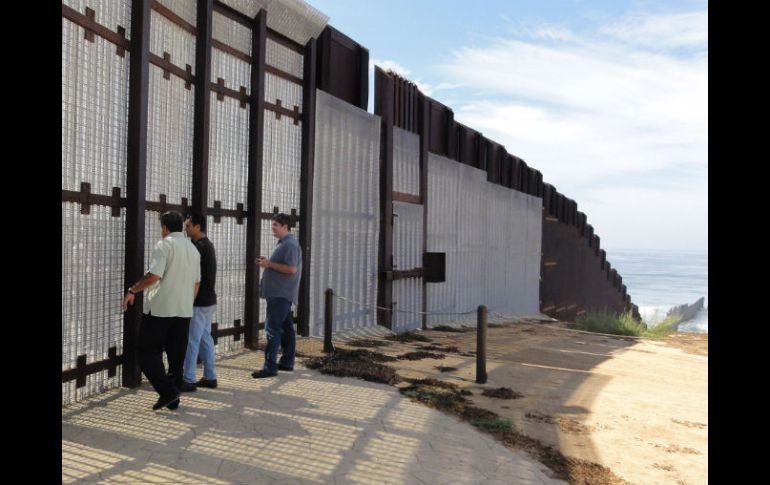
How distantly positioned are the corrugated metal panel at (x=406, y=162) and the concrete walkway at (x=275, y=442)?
259 inches

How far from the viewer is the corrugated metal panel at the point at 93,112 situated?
15.7 feet

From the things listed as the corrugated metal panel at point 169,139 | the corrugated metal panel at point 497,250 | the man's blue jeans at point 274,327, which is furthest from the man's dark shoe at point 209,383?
the corrugated metal panel at point 497,250

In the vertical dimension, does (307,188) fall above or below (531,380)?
above

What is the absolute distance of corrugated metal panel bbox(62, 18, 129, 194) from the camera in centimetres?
480

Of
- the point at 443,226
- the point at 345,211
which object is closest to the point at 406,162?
the point at 443,226

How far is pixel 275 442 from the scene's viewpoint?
13.9 ft

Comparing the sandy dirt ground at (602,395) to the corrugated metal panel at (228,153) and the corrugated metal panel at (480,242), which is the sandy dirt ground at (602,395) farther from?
the corrugated metal panel at (228,153)

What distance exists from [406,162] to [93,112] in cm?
751

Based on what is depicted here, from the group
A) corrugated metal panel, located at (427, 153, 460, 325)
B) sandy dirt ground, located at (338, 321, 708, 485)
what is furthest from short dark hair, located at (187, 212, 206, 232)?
corrugated metal panel, located at (427, 153, 460, 325)
